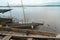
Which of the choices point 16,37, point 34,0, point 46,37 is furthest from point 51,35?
point 34,0

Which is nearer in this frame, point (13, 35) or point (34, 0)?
point (13, 35)

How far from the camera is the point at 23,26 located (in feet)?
Answer: 10.5

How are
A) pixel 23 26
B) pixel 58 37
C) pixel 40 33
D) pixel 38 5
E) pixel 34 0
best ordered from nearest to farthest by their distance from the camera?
pixel 58 37
pixel 40 33
pixel 23 26
pixel 34 0
pixel 38 5

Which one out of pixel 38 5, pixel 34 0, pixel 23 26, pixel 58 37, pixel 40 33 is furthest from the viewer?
pixel 38 5

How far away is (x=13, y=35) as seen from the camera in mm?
2506

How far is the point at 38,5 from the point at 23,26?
9.79m

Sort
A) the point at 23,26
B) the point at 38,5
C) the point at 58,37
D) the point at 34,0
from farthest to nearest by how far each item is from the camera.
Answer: the point at 38,5
the point at 34,0
the point at 23,26
the point at 58,37

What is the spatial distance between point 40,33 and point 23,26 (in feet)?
2.49

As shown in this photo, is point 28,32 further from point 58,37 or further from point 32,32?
point 58,37

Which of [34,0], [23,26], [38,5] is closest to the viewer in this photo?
[23,26]

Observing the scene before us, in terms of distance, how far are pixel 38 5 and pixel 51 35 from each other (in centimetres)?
1049

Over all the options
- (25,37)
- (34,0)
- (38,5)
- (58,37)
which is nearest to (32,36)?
(25,37)

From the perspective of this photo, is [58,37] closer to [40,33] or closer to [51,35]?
[51,35]

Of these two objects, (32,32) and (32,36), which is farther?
(32,32)
